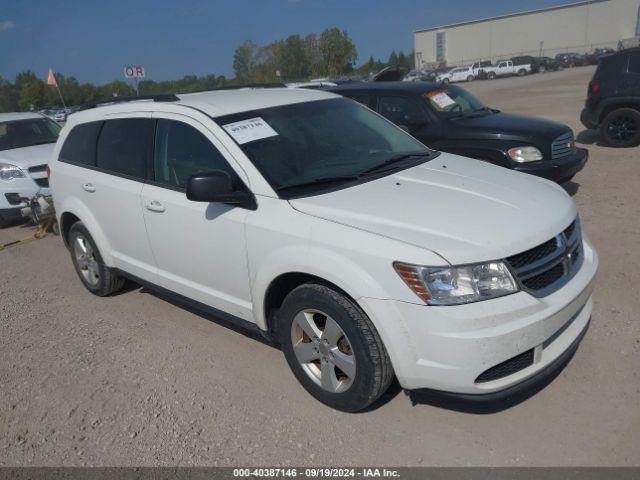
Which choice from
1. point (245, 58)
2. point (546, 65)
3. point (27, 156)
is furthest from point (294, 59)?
point (27, 156)

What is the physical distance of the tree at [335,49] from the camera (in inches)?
3575

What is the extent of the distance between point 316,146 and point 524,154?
3.61 m

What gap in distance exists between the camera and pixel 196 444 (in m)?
2.89

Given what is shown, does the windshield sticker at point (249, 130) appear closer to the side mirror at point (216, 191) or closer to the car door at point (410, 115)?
the side mirror at point (216, 191)

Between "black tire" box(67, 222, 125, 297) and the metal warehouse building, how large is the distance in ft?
309

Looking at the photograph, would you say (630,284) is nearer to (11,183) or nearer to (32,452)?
(32,452)

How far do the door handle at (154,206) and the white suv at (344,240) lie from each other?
0.02 metres

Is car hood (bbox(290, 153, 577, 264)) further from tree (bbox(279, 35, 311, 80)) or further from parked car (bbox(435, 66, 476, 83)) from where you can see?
tree (bbox(279, 35, 311, 80))

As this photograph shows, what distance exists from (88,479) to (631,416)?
9.55 ft

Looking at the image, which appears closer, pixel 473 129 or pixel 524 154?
pixel 524 154

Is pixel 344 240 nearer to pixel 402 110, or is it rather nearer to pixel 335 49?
pixel 402 110

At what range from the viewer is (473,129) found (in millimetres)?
6453

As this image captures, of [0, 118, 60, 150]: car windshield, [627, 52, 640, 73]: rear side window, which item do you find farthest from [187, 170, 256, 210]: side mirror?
[627, 52, 640, 73]: rear side window

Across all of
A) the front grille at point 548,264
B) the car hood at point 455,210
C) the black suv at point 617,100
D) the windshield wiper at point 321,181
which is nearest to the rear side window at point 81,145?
the windshield wiper at point 321,181
